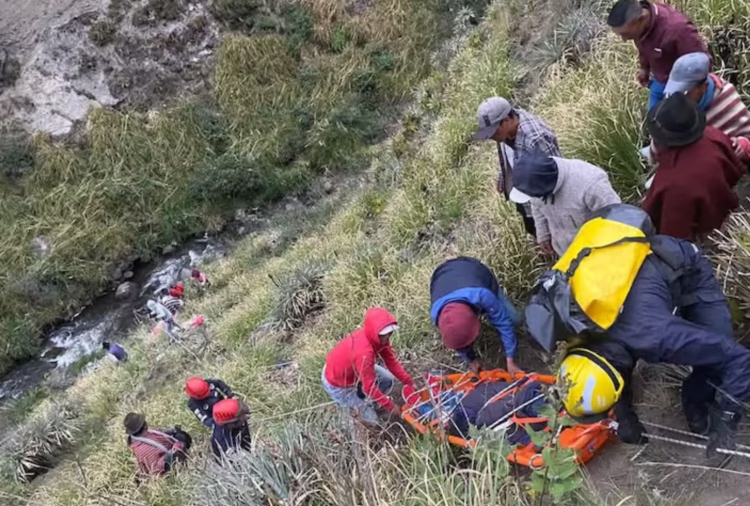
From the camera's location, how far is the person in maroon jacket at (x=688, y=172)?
3592mm

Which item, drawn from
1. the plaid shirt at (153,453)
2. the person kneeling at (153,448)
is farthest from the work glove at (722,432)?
the plaid shirt at (153,453)

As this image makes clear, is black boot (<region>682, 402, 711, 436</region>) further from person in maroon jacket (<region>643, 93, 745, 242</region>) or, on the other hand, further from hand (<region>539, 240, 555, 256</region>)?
hand (<region>539, 240, 555, 256</region>)

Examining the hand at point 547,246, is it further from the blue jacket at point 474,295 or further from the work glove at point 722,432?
the work glove at point 722,432

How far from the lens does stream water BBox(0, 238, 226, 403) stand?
1291cm

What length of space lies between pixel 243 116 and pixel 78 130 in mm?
3457

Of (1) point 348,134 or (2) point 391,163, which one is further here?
(1) point 348,134

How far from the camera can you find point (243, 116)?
16047 millimetres

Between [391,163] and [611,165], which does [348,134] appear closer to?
[391,163]

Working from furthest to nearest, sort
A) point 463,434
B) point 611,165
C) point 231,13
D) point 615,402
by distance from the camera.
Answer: point 231,13
point 611,165
point 463,434
point 615,402

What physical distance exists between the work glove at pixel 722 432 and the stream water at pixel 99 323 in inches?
429

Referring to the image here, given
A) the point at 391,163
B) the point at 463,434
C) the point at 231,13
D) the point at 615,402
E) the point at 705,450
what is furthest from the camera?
the point at 231,13

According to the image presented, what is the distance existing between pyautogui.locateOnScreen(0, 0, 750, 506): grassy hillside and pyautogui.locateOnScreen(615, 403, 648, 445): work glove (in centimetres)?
22

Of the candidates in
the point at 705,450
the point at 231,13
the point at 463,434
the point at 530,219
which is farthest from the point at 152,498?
the point at 231,13

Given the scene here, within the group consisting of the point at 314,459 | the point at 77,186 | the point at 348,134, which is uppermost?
the point at 314,459
